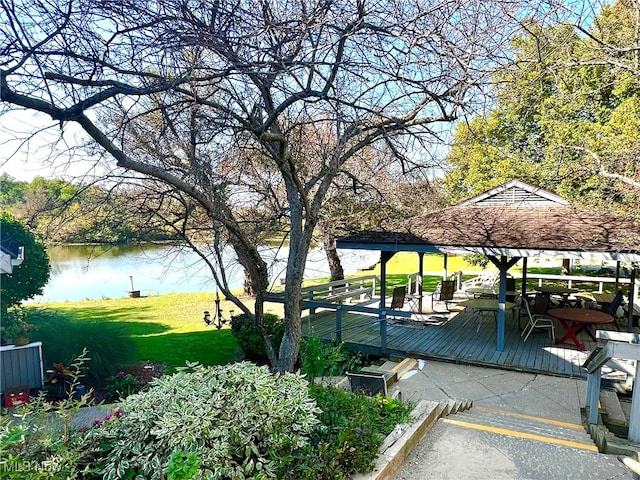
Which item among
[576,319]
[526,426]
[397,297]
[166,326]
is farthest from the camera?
[166,326]

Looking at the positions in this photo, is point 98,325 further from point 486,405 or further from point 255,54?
point 486,405

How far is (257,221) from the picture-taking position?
7.95 m

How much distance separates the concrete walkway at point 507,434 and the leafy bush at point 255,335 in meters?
2.73

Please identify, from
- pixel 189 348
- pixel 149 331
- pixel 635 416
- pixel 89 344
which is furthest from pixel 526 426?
pixel 149 331

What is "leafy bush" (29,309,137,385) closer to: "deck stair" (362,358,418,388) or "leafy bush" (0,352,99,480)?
"deck stair" (362,358,418,388)

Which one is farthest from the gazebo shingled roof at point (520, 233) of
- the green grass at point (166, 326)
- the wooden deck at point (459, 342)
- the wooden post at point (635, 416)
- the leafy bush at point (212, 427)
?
→ the leafy bush at point (212, 427)

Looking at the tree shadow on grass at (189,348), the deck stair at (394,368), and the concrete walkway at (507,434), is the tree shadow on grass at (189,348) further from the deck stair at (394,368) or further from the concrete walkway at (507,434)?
the concrete walkway at (507,434)

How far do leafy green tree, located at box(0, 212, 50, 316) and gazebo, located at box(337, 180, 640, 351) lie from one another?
290 inches

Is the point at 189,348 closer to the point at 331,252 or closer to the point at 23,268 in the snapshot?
the point at 23,268

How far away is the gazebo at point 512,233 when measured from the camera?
305 inches

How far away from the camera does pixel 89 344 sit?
7.76m

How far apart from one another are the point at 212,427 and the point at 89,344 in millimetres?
6372

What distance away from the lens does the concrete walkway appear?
3.50 m

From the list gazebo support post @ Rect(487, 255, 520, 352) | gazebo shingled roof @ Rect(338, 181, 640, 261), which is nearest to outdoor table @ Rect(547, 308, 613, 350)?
gazebo support post @ Rect(487, 255, 520, 352)
